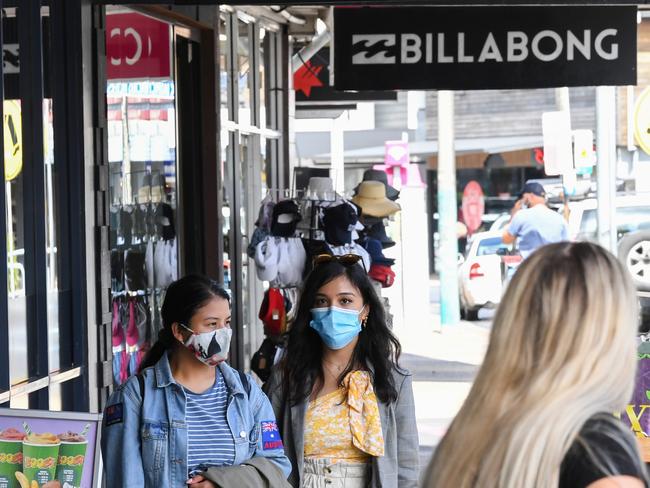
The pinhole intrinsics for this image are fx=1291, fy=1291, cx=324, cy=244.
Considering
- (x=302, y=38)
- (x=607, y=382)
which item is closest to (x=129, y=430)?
(x=607, y=382)

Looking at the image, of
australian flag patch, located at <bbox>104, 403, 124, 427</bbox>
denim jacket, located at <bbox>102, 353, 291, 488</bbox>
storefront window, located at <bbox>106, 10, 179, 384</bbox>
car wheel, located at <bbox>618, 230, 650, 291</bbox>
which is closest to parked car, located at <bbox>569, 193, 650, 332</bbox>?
car wheel, located at <bbox>618, 230, 650, 291</bbox>

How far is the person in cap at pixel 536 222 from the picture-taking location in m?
18.3

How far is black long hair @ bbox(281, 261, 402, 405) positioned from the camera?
493 cm

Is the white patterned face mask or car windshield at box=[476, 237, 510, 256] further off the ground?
the white patterned face mask

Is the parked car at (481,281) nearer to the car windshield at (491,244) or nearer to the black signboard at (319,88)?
the car windshield at (491,244)

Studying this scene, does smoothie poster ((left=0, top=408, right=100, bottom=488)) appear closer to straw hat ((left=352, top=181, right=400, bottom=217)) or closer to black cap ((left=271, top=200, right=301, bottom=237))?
black cap ((left=271, top=200, right=301, bottom=237))

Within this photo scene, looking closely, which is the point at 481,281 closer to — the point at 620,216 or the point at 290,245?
the point at 620,216

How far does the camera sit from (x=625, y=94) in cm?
3609

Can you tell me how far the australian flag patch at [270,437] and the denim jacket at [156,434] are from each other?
12 millimetres

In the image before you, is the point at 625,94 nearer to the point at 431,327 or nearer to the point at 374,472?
the point at 431,327

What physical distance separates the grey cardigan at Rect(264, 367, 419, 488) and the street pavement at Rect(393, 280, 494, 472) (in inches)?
166

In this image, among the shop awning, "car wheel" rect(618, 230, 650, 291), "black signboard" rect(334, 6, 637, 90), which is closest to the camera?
"black signboard" rect(334, 6, 637, 90)

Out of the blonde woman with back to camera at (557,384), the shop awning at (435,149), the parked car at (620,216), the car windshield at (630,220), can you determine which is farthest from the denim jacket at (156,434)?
the shop awning at (435,149)

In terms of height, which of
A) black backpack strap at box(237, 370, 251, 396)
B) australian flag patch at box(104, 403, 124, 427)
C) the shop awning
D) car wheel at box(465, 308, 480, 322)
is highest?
the shop awning
